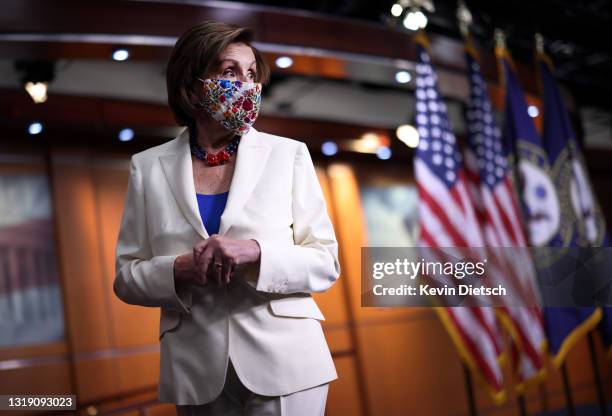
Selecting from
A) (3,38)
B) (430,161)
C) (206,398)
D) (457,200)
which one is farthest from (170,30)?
(206,398)

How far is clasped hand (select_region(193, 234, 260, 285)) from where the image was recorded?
49.6 inches

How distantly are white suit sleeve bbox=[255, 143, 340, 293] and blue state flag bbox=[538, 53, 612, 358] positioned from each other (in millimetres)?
3245

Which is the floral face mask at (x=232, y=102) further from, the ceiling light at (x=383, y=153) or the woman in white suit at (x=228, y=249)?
the ceiling light at (x=383, y=153)

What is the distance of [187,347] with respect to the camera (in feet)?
4.54

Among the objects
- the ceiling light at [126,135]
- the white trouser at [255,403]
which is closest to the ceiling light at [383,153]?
the ceiling light at [126,135]

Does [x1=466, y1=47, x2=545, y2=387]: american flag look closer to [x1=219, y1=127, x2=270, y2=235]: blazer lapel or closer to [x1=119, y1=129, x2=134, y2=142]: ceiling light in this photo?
[x1=219, y1=127, x2=270, y2=235]: blazer lapel

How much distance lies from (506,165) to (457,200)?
802 millimetres

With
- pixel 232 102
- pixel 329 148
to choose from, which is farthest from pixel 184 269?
pixel 329 148

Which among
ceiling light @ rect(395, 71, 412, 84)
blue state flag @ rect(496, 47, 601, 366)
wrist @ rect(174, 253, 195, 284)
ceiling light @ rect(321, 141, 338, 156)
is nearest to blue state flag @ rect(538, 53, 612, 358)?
blue state flag @ rect(496, 47, 601, 366)

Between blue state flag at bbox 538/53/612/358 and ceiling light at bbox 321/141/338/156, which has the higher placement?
ceiling light at bbox 321/141/338/156

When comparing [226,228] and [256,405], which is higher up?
[226,228]

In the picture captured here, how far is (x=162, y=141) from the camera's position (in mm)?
6016

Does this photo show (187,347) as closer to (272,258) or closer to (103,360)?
(272,258)

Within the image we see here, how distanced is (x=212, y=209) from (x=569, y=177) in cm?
369
